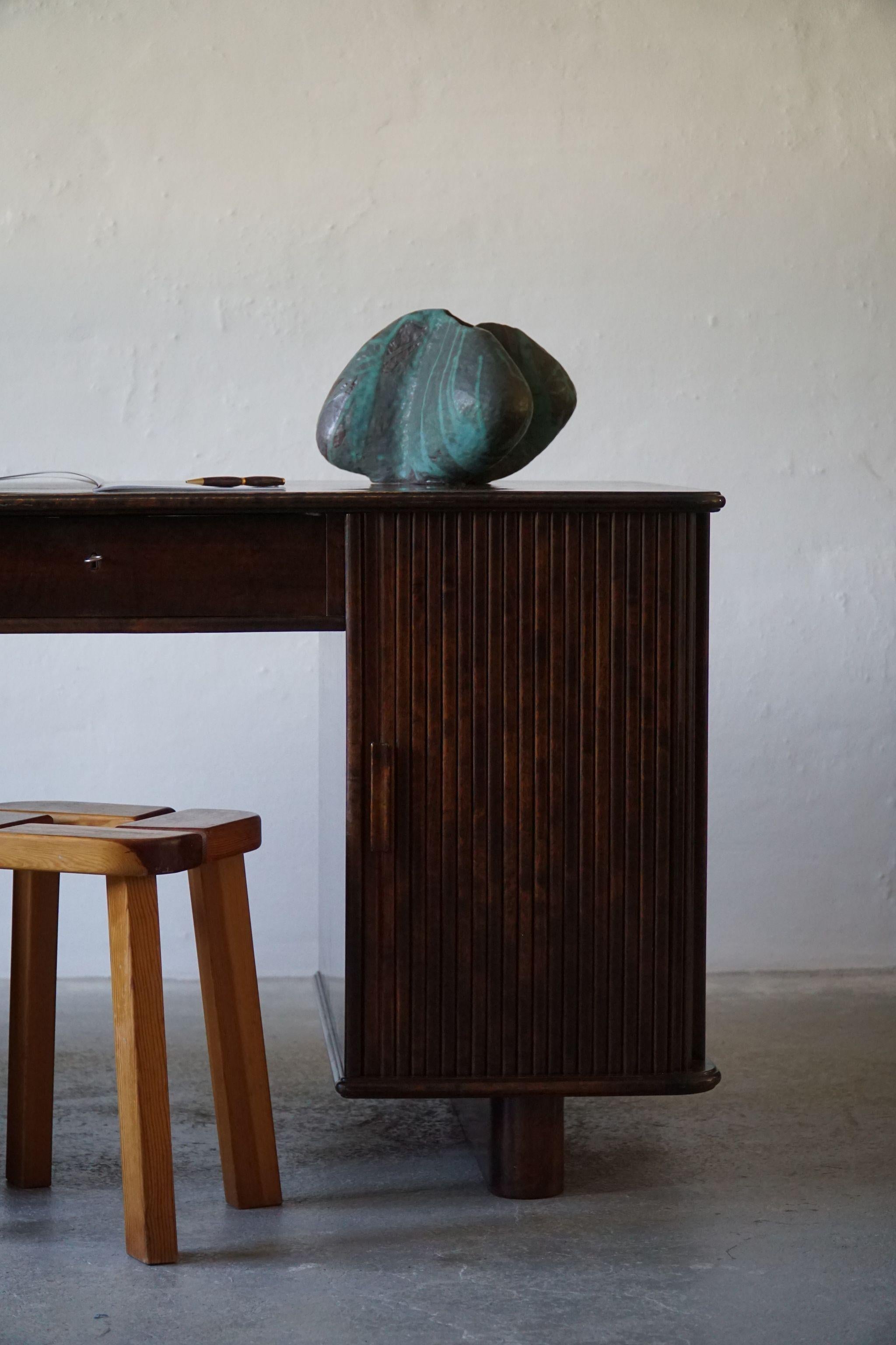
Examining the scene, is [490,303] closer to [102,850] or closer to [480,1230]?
[102,850]

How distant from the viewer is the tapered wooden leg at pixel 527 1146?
162cm

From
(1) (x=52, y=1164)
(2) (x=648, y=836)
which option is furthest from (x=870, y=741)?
(1) (x=52, y=1164)

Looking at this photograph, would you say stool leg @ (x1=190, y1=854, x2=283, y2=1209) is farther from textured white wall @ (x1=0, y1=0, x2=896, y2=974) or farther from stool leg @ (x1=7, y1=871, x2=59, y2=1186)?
textured white wall @ (x1=0, y1=0, x2=896, y2=974)

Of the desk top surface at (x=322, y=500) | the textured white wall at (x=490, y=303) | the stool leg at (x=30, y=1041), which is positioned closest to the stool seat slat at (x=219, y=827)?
the stool leg at (x=30, y=1041)

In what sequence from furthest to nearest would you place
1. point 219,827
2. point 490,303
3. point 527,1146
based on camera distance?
1. point 490,303
2. point 527,1146
3. point 219,827

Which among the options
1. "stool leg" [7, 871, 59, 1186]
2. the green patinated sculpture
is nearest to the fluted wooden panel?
the green patinated sculpture

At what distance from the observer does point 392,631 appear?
Result: 1.55m

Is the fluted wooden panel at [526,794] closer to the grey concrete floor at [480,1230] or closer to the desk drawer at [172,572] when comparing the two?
the desk drawer at [172,572]

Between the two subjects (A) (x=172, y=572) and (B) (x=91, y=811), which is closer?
(A) (x=172, y=572)

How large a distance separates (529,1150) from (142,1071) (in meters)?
0.49

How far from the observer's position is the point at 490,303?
2.79 metres

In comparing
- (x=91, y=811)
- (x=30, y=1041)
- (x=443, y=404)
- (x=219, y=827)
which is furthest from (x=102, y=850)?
(x=443, y=404)

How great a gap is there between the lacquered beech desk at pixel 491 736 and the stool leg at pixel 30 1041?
38cm

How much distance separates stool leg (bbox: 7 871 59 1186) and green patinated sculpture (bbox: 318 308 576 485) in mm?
672
